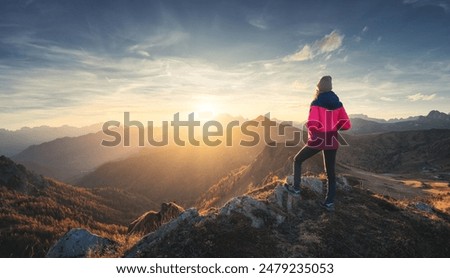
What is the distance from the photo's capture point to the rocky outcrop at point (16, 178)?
52.3 m

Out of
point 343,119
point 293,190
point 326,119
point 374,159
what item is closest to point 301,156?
point 293,190

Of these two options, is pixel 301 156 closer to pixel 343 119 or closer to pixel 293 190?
pixel 293 190

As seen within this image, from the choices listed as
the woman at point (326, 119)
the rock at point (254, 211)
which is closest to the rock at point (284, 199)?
the rock at point (254, 211)

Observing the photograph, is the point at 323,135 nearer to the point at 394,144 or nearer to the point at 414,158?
the point at 414,158

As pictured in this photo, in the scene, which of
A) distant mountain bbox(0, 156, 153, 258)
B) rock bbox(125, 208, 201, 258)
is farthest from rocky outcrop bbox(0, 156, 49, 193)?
rock bbox(125, 208, 201, 258)

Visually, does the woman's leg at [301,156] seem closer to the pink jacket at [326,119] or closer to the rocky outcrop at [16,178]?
the pink jacket at [326,119]

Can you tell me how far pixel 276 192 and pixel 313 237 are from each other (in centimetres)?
260

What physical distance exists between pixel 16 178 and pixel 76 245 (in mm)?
53183

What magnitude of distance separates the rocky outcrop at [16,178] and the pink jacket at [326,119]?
55.5 m

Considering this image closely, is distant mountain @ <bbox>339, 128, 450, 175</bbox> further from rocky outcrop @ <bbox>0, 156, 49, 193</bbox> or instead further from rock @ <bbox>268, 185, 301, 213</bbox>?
rock @ <bbox>268, 185, 301, 213</bbox>

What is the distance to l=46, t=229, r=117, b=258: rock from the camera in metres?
10.5

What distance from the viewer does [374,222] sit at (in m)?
9.67

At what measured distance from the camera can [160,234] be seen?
8.26 metres

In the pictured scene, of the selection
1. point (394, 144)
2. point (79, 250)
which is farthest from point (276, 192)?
point (394, 144)
